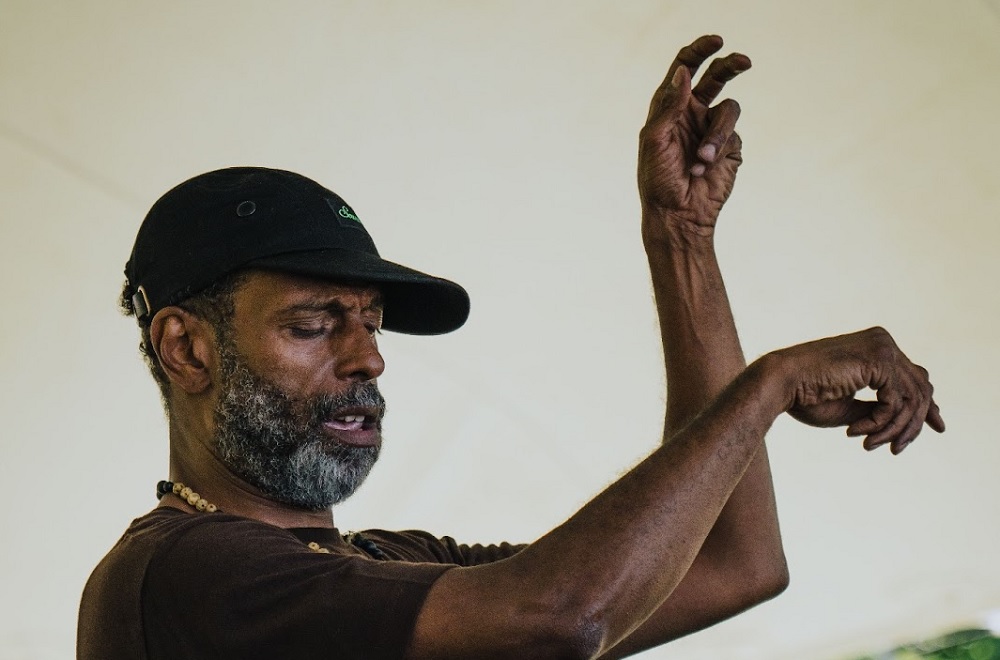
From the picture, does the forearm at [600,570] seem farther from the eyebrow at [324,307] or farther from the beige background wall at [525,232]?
the beige background wall at [525,232]

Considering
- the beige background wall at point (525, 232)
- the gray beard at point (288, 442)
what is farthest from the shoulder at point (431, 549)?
the beige background wall at point (525, 232)

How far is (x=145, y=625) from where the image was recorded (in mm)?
1604

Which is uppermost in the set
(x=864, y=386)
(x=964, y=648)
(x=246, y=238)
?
(x=246, y=238)

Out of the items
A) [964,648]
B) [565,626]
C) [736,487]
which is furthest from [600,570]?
[964,648]

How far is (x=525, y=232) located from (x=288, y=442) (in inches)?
129

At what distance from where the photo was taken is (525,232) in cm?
511

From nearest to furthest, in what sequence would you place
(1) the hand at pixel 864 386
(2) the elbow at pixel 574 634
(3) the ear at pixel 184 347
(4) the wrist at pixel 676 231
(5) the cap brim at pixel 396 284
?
1. (2) the elbow at pixel 574 634
2. (1) the hand at pixel 864 386
3. (5) the cap brim at pixel 396 284
4. (3) the ear at pixel 184 347
5. (4) the wrist at pixel 676 231

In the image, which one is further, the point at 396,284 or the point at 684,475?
the point at 396,284

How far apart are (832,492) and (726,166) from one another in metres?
3.61

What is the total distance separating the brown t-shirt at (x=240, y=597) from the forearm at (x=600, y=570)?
55mm

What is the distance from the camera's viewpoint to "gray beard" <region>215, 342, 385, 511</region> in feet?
6.17

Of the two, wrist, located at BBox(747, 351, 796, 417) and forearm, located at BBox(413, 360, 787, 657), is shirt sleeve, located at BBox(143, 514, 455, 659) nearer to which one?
forearm, located at BBox(413, 360, 787, 657)

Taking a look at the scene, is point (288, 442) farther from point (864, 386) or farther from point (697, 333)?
point (864, 386)

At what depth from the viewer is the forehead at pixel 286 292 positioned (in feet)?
6.23
